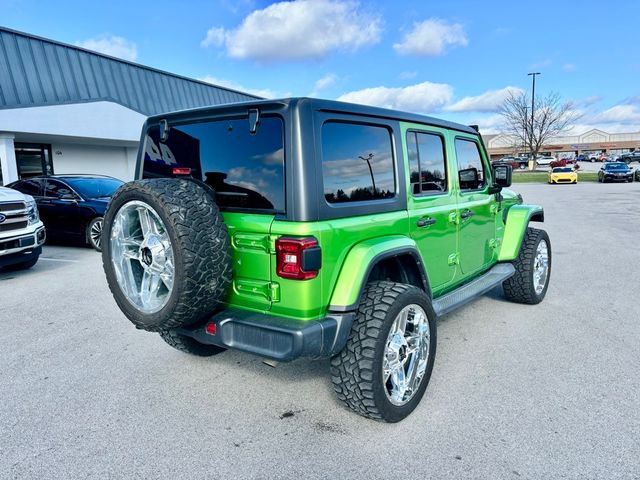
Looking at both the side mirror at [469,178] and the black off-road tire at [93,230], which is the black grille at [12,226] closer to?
the black off-road tire at [93,230]

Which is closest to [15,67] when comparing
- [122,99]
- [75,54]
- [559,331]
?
[75,54]

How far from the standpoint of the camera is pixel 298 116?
2594 millimetres

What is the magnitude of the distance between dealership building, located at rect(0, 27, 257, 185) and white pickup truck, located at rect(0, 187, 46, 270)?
335 inches

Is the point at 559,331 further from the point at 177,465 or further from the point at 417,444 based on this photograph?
the point at 177,465

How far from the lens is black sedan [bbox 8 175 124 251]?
923 centimetres

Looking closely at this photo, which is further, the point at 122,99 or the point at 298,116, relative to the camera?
the point at 122,99

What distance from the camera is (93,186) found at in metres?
9.79

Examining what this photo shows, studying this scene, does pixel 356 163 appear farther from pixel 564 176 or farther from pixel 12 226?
pixel 564 176

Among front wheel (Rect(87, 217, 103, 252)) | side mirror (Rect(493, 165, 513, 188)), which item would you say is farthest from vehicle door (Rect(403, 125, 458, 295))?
front wheel (Rect(87, 217, 103, 252))

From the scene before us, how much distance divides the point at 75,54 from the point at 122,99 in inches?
94.5

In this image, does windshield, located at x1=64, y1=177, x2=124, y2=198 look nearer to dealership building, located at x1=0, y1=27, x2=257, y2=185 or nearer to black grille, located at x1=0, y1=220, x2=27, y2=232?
black grille, located at x1=0, y1=220, x2=27, y2=232

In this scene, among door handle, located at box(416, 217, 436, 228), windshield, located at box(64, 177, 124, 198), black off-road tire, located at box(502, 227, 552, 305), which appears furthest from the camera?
windshield, located at box(64, 177, 124, 198)

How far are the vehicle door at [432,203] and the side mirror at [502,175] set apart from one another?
101 centimetres

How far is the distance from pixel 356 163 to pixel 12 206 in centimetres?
634
